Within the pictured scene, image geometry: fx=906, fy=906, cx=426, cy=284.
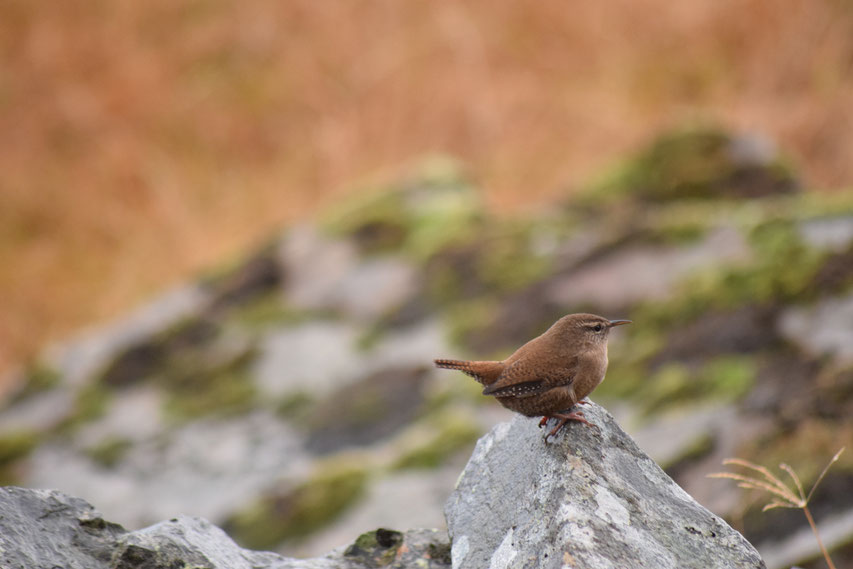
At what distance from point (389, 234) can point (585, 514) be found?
23.7ft

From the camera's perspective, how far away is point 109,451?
776 centimetres

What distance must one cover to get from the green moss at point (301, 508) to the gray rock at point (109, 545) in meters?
2.69

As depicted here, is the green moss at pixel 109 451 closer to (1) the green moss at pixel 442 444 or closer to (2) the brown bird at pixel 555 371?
(1) the green moss at pixel 442 444

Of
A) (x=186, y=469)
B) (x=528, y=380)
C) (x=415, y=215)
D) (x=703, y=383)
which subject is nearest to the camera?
(x=528, y=380)

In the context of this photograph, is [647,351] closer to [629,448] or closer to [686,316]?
[686,316]

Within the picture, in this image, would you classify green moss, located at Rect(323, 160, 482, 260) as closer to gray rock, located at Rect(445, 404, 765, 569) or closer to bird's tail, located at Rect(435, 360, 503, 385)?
bird's tail, located at Rect(435, 360, 503, 385)

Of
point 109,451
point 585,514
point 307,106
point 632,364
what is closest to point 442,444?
point 632,364

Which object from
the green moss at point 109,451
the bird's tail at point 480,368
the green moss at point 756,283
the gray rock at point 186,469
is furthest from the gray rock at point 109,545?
the green moss at point 109,451

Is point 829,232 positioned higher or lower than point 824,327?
higher

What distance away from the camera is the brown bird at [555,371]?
9.80 feet

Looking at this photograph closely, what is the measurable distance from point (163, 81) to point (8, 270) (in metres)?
4.05

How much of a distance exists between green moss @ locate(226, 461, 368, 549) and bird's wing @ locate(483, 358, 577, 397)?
3.04m

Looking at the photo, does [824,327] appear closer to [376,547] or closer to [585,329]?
[585,329]

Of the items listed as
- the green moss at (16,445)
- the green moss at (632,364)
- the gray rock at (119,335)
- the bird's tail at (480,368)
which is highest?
the gray rock at (119,335)
